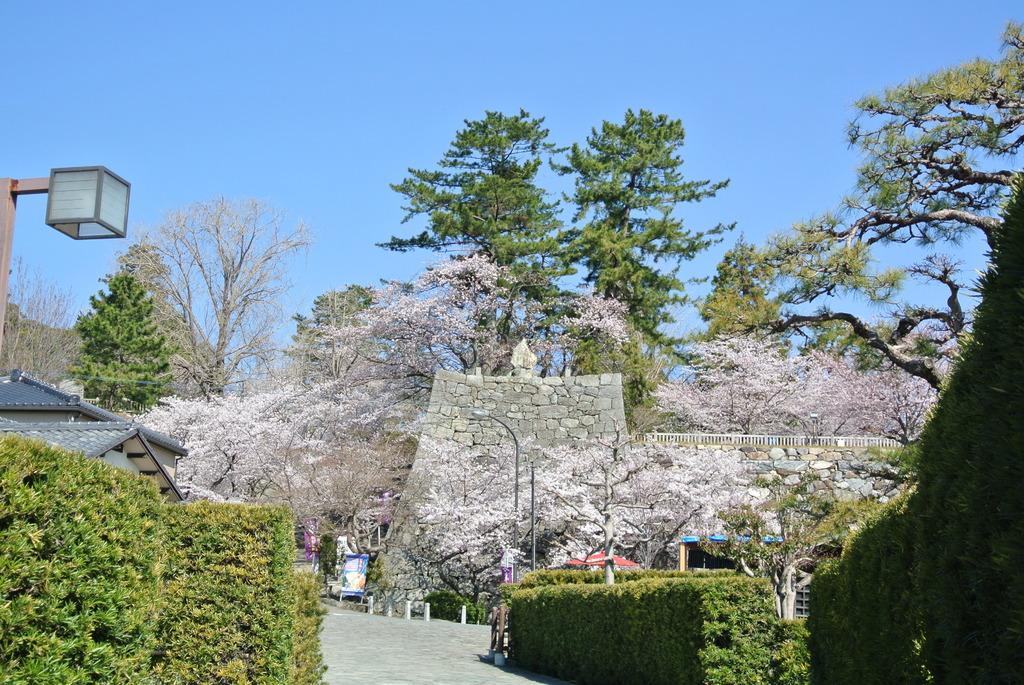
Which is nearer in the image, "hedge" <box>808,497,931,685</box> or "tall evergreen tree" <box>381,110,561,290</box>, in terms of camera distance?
"hedge" <box>808,497,931,685</box>

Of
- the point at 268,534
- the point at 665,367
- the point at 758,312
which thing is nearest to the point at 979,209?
the point at 758,312

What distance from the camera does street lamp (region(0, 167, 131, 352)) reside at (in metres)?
6.42

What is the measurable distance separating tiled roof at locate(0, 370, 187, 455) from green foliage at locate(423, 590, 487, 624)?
13419 mm

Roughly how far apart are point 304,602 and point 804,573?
1733 cm

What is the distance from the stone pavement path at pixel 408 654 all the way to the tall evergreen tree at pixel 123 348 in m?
15.5

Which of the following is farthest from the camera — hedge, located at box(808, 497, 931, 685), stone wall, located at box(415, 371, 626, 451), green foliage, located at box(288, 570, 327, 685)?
stone wall, located at box(415, 371, 626, 451)

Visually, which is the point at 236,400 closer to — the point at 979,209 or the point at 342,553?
the point at 342,553

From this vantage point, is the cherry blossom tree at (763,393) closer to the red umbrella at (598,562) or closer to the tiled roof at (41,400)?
the red umbrella at (598,562)

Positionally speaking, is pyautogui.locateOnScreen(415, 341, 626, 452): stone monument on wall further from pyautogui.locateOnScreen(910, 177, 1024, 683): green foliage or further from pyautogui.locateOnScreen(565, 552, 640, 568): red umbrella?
pyautogui.locateOnScreen(910, 177, 1024, 683): green foliage

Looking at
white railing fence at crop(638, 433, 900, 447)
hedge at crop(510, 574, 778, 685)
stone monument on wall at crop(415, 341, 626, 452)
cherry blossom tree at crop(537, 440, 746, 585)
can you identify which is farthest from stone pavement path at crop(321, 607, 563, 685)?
white railing fence at crop(638, 433, 900, 447)

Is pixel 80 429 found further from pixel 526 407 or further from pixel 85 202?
pixel 526 407

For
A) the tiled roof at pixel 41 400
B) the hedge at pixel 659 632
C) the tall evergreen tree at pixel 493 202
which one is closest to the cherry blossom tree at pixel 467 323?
the tall evergreen tree at pixel 493 202

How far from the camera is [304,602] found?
34.4 ft

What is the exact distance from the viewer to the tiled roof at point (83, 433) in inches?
505
